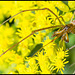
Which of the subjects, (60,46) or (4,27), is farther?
(4,27)

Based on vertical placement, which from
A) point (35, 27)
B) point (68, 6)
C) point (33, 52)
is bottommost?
point (33, 52)

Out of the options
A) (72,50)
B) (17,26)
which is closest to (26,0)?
(17,26)

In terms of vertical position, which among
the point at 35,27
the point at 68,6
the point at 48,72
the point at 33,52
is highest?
the point at 68,6

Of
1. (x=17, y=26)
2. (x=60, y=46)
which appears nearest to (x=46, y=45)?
(x=60, y=46)

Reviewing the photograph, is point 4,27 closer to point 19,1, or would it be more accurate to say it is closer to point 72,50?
point 19,1

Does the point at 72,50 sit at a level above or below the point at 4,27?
below

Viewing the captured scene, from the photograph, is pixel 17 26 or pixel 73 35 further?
pixel 17 26

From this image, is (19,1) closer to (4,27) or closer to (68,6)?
(4,27)

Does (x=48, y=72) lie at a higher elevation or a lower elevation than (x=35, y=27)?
lower
